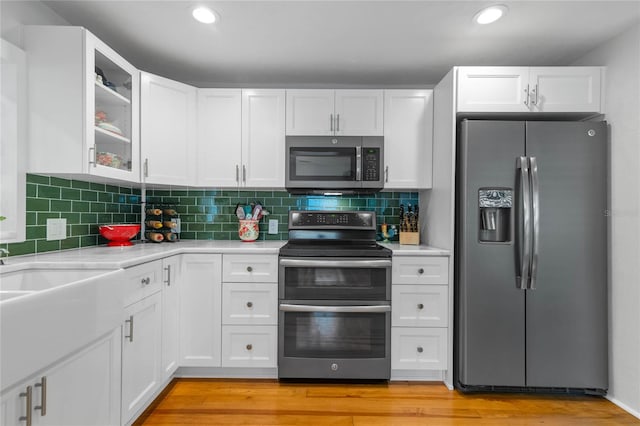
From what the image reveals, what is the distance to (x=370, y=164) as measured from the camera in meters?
2.58

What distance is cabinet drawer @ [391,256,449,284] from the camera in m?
2.26

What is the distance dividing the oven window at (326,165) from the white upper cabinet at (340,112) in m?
0.15

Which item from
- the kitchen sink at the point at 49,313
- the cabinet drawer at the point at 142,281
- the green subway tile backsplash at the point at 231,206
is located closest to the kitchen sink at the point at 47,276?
the kitchen sink at the point at 49,313

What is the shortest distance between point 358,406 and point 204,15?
249 centimetres

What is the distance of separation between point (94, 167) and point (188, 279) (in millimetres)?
908

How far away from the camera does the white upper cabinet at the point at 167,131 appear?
2.32m

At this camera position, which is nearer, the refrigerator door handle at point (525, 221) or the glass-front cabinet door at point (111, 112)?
the glass-front cabinet door at point (111, 112)

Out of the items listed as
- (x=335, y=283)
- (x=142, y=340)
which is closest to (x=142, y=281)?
(x=142, y=340)

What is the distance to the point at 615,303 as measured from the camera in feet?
6.86

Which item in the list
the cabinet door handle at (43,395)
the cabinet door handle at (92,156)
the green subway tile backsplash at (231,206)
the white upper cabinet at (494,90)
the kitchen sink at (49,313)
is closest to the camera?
the kitchen sink at (49,313)

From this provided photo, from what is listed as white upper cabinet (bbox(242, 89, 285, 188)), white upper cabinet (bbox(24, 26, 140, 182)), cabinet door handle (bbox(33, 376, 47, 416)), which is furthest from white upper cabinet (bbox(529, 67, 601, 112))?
cabinet door handle (bbox(33, 376, 47, 416))

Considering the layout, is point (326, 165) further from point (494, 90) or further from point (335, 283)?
point (494, 90)

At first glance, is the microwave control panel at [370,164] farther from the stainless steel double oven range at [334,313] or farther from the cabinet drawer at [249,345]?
the cabinet drawer at [249,345]

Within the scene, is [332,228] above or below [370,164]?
below
